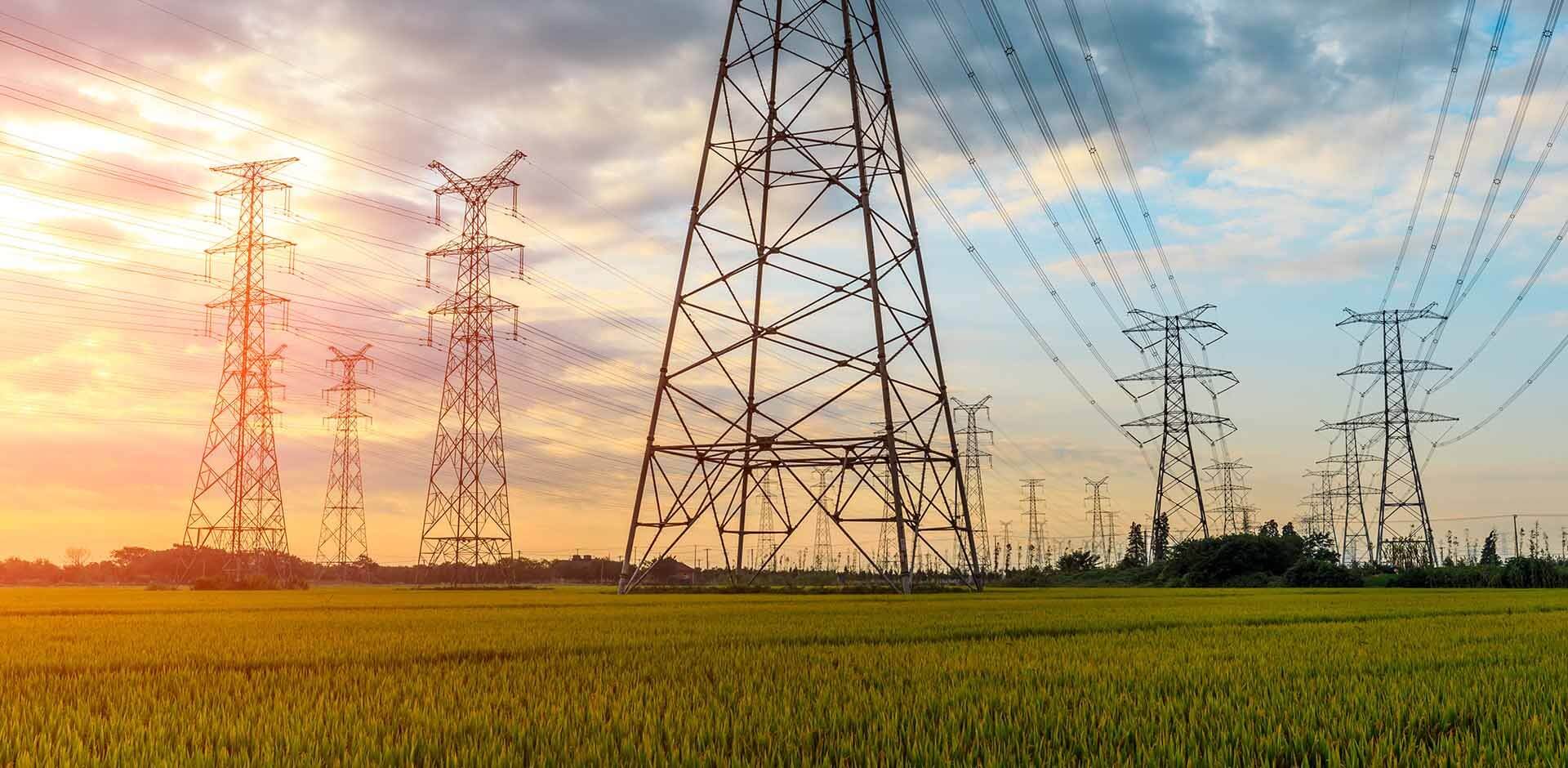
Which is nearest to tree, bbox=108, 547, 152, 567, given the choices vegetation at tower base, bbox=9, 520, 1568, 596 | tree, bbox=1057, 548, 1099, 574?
vegetation at tower base, bbox=9, 520, 1568, 596

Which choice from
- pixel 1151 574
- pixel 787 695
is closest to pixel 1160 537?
pixel 1151 574

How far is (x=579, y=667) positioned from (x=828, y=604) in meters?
14.6

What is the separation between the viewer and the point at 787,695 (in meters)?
6.71

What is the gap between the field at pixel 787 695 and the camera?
16.2 feet

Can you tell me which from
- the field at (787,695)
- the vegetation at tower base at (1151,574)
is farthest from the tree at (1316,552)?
the field at (787,695)

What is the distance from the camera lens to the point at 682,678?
309 inches

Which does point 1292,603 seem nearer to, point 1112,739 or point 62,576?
point 1112,739

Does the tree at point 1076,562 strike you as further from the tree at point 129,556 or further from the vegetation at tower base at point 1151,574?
the tree at point 129,556

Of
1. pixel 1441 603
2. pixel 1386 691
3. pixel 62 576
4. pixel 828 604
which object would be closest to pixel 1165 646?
pixel 1386 691

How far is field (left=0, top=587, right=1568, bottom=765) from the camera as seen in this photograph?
16.2ft

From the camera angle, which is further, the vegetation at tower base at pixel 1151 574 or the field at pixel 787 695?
the vegetation at tower base at pixel 1151 574

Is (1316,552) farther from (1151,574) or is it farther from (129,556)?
(129,556)

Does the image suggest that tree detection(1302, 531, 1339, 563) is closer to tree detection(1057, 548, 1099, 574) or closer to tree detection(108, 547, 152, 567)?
tree detection(1057, 548, 1099, 574)

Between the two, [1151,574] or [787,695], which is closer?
[787,695]
